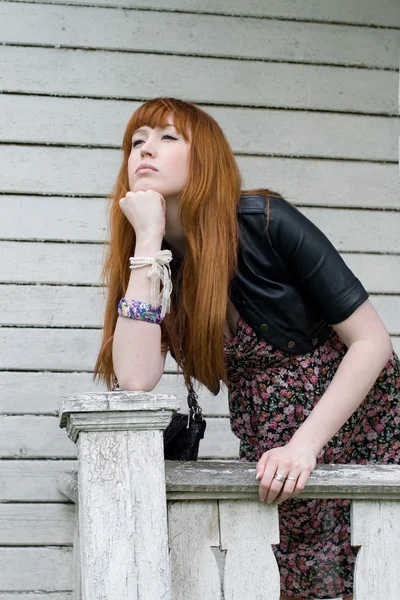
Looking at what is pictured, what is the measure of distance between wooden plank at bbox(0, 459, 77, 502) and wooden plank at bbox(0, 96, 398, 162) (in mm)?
1220

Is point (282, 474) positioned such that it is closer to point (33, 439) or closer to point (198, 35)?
point (33, 439)

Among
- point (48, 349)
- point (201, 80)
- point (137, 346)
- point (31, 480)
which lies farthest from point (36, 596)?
point (201, 80)

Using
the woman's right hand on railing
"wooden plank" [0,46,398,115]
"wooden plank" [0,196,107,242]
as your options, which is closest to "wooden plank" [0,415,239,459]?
"wooden plank" [0,196,107,242]

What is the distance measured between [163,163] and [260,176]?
1414 mm

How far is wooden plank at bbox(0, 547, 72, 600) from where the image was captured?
10.9 ft

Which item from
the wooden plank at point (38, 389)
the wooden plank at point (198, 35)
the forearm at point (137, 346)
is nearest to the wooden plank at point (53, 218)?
the wooden plank at point (38, 389)

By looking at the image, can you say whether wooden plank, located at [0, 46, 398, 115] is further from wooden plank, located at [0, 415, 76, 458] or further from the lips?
the lips

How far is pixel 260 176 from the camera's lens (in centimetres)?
363

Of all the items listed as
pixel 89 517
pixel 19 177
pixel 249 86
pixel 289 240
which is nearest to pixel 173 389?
pixel 19 177

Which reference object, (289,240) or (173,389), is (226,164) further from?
(173,389)

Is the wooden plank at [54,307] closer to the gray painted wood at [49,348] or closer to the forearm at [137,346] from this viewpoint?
the gray painted wood at [49,348]

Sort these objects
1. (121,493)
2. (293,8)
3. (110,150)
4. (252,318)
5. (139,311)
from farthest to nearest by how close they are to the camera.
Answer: (293,8) → (110,150) → (252,318) → (139,311) → (121,493)

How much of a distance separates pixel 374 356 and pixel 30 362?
1709mm

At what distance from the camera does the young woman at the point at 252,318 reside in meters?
2.09
